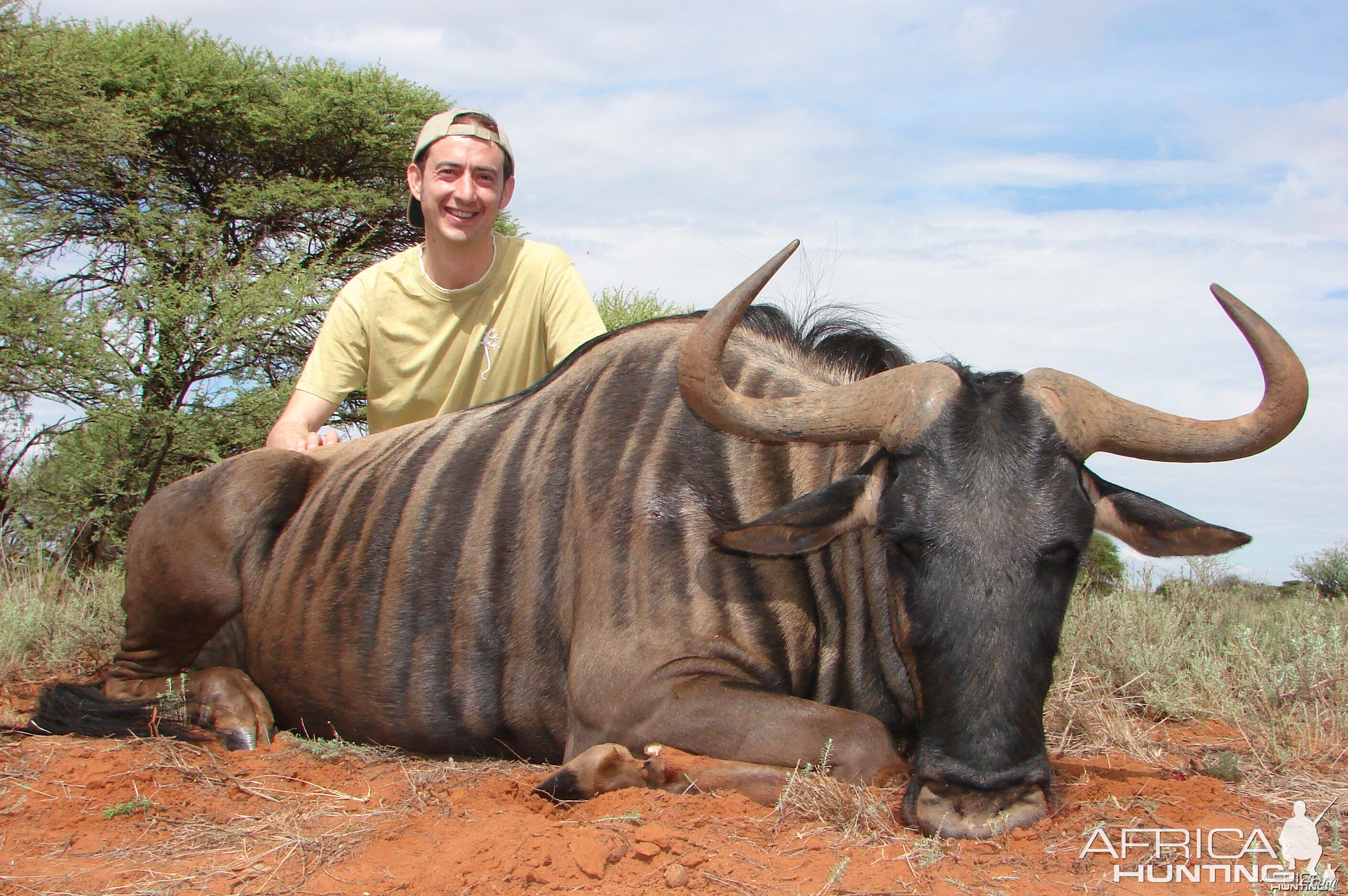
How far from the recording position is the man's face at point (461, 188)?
5156 mm

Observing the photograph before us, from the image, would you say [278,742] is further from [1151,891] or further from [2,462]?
[2,462]

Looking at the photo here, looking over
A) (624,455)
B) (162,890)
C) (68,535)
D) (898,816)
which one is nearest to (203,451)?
(68,535)

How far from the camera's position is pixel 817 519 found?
2873mm

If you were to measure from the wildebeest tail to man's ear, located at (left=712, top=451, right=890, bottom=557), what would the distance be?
2144 millimetres

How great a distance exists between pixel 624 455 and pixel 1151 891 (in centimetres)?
193

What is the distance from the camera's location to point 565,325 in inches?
206

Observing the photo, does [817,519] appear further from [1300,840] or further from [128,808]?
[128,808]

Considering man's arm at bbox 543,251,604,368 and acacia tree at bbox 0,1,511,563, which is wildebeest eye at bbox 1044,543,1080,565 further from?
acacia tree at bbox 0,1,511,563

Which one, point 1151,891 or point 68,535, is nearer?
point 1151,891

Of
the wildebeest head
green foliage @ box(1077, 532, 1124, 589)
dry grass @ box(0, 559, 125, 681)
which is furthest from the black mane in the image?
dry grass @ box(0, 559, 125, 681)

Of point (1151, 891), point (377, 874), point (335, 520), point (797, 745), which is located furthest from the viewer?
point (335, 520)

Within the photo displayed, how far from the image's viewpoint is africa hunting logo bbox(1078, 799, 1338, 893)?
7.30 ft

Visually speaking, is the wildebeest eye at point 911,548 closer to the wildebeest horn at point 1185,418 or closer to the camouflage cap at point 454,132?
the wildebeest horn at point 1185,418

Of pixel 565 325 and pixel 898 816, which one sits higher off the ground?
pixel 565 325
